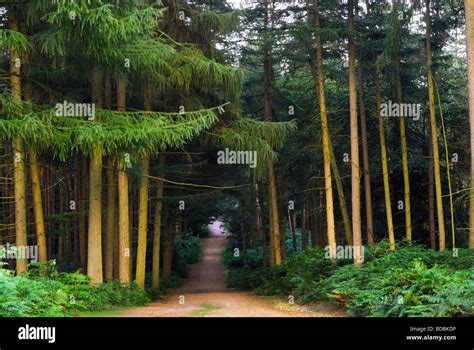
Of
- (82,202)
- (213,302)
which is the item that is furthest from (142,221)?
(213,302)

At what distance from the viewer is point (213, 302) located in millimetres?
16953

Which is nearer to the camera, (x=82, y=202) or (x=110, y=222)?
(x=110, y=222)

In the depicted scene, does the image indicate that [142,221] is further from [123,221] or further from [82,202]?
[82,202]

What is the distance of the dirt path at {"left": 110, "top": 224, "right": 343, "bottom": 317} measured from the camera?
1315 centimetres

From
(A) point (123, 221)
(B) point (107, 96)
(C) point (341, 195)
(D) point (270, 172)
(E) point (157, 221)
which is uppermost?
(B) point (107, 96)

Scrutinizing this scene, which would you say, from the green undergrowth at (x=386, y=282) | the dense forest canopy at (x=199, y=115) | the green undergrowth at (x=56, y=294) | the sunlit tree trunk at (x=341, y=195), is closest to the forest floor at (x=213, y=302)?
the green undergrowth at (x=56, y=294)

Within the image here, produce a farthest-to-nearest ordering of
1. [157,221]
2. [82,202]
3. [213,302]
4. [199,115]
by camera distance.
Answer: [157,221]
[82,202]
[213,302]
[199,115]

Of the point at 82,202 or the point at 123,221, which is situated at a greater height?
the point at 82,202

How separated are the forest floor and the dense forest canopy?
6.58 ft

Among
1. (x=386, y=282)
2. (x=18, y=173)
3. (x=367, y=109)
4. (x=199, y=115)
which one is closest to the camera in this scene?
(x=386, y=282)

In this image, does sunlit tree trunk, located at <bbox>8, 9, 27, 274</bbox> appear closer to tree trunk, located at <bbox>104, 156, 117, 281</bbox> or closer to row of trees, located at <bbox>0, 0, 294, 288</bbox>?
row of trees, located at <bbox>0, 0, 294, 288</bbox>

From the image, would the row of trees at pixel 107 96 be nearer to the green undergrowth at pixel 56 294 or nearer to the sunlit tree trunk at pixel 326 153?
the green undergrowth at pixel 56 294

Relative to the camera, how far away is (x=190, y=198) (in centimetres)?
1966
